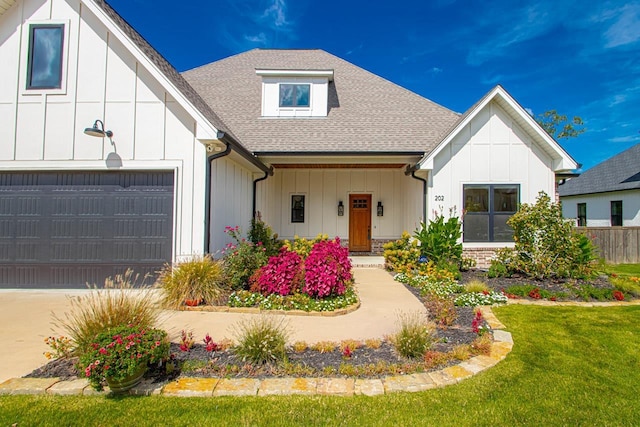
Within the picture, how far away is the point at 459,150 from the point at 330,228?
529cm

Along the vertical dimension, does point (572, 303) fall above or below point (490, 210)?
below

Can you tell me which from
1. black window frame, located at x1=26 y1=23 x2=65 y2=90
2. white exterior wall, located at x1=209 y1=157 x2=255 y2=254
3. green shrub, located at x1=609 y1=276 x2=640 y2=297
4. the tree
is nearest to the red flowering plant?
white exterior wall, located at x1=209 y1=157 x2=255 y2=254

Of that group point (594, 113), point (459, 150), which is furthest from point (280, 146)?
point (594, 113)

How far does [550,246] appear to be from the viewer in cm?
755

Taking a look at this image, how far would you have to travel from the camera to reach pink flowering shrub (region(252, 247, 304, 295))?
5902 mm

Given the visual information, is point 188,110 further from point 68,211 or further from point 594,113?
point 594,113

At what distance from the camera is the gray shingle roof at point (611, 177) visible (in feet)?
51.9

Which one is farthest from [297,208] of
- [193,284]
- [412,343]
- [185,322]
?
[412,343]

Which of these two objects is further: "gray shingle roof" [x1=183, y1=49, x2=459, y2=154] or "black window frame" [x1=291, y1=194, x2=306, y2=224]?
"black window frame" [x1=291, y1=194, x2=306, y2=224]

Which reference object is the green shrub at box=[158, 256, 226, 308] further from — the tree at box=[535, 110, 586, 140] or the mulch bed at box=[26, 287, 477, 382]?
the tree at box=[535, 110, 586, 140]

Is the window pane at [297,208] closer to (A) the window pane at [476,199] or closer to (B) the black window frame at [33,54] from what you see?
(A) the window pane at [476,199]

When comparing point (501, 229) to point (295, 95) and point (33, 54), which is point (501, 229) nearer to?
point (295, 95)

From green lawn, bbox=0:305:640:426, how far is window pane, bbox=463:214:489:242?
5.78 m

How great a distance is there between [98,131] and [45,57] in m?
2.30
